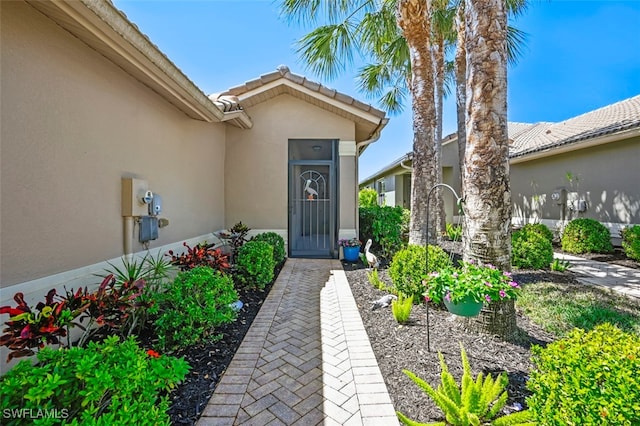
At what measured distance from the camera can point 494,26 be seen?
3637mm

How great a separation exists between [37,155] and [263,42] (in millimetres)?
7659

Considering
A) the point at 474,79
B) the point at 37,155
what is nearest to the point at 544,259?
the point at 474,79

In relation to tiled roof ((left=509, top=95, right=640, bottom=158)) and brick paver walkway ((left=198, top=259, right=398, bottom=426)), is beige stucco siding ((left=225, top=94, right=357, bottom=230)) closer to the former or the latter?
brick paver walkway ((left=198, top=259, right=398, bottom=426))

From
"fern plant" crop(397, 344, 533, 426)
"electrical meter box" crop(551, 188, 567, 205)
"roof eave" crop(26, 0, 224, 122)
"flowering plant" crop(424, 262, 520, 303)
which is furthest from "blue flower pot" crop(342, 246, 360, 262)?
"electrical meter box" crop(551, 188, 567, 205)

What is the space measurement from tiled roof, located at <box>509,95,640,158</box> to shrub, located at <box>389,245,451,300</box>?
7.89 meters

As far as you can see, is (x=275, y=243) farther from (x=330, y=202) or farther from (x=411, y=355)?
(x=411, y=355)

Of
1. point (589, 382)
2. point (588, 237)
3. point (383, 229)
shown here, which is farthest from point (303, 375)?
point (588, 237)

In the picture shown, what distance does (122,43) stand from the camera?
325 centimetres

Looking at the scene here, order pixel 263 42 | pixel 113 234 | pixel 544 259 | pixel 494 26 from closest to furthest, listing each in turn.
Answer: pixel 494 26, pixel 113 234, pixel 544 259, pixel 263 42

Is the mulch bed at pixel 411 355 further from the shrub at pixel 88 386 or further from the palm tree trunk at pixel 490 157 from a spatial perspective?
the shrub at pixel 88 386

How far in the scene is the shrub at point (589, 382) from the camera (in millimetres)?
1547

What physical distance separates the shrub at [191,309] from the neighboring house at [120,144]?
110 cm

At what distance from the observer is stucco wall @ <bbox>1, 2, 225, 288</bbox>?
105 inches

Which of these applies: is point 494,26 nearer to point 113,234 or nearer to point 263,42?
point 113,234
